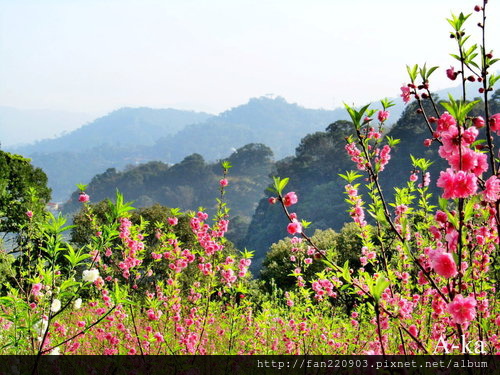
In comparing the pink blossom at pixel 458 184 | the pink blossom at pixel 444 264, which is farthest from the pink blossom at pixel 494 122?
the pink blossom at pixel 444 264

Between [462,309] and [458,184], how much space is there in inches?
25.1

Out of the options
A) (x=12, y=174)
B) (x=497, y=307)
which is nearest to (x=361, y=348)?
(x=497, y=307)

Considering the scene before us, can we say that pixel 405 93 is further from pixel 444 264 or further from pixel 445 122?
pixel 444 264

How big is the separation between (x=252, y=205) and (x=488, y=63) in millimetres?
112647

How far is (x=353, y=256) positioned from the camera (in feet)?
62.6

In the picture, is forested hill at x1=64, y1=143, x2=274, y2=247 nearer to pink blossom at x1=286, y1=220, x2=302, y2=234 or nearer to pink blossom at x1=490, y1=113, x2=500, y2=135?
pink blossom at x1=286, y1=220, x2=302, y2=234

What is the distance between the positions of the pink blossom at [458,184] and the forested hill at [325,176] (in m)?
59.6

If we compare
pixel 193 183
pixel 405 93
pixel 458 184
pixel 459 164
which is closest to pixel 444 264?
pixel 458 184

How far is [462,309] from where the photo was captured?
2.01 m

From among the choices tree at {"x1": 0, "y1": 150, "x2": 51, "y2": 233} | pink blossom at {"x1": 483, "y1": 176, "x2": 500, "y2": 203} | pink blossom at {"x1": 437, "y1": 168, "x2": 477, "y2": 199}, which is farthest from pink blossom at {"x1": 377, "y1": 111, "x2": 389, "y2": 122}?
tree at {"x1": 0, "y1": 150, "x2": 51, "y2": 233}

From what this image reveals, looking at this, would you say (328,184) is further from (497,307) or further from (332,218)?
(497,307)

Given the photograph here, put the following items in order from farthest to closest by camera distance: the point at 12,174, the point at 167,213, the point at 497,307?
1. the point at 167,213
2. the point at 12,174
3. the point at 497,307

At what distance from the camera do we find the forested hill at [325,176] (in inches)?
2376

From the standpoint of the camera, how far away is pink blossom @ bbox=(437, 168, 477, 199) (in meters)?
1.96
